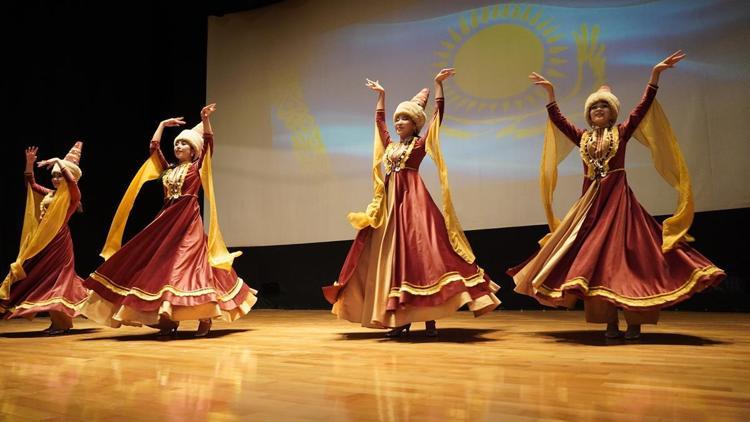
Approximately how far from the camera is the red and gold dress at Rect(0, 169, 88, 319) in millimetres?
4195

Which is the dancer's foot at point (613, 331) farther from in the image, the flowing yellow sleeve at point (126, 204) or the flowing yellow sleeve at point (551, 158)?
the flowing yellow sleeve at point (126, 204)

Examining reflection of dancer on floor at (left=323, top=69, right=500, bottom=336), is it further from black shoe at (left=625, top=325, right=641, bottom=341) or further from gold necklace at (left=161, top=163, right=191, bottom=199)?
gold necklace at (left=161, top=163, right=191, bottom=199)

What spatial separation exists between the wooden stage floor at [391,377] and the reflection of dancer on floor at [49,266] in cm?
55

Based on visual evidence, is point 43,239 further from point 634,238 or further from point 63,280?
point 634,238

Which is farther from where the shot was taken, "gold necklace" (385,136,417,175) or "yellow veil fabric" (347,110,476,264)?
"gold necklace" (385,136,417,175)

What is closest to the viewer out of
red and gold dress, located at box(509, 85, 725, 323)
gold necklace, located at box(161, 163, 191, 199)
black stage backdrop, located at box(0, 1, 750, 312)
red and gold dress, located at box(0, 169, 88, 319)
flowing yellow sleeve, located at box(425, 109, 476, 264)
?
red and gold dress, located at box(509, 85, 725, 323)

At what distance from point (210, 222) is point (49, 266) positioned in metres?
1.31

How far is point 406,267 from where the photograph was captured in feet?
11.0

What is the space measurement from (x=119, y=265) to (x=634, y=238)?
292cm

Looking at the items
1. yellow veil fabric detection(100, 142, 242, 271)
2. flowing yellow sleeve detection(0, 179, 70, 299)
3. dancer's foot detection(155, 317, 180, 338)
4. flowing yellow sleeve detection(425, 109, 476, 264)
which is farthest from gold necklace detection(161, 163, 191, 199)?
flowing yellow sleeve detection(425, 109, 476, 264)

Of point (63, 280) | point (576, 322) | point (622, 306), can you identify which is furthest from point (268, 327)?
point (622, 306)

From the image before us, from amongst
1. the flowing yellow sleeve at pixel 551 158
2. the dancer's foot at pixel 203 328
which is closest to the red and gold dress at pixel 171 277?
the dancer's foot at pixel 203 328

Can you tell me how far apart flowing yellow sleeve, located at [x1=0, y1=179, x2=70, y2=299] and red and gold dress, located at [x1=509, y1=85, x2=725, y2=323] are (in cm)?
322

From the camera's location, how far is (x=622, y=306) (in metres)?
2.91
